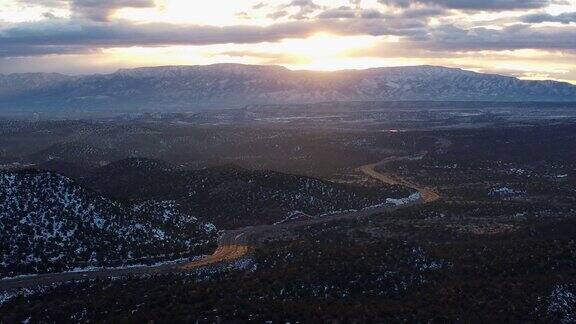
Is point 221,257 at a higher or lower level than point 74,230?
lower

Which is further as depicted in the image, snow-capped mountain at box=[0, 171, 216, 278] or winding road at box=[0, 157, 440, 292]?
snow-capped mountain at box=[0, 171, 216, 278]

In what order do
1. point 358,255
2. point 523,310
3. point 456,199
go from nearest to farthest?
point 523,310 → point 358,255 → point 456,199

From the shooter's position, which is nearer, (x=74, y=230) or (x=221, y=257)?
(x=221, y=257)

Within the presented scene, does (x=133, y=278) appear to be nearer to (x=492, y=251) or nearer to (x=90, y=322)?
(x=90, y=322)

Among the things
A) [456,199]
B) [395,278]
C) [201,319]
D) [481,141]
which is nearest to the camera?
[201,319]

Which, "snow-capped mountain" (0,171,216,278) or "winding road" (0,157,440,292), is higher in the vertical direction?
"snow-capped mountain" (0,171,216,278)

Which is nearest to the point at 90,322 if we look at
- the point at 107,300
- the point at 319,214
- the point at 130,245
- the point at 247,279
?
the point at 107,300

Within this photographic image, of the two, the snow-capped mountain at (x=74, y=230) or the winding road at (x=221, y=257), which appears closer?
the winding road at (x=221, y=257)

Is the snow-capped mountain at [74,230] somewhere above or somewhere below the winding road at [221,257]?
above
